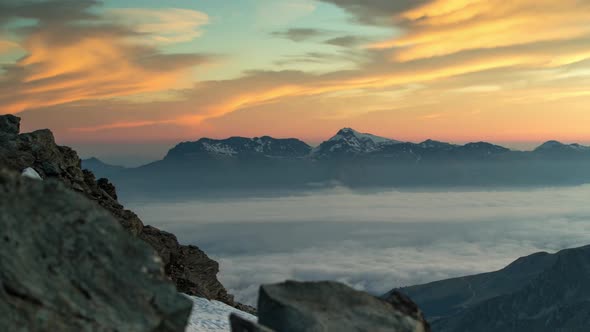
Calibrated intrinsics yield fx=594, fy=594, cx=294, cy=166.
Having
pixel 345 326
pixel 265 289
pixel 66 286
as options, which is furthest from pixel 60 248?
pixel 345 326

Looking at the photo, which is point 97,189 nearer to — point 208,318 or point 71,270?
point 208,318

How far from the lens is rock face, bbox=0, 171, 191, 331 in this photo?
51.3 ft

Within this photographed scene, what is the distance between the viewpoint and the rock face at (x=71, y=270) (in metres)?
15.6

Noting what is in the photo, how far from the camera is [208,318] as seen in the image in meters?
44.1

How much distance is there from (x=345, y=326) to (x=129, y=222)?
4321cm

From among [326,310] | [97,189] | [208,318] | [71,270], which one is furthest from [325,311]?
[97,189]

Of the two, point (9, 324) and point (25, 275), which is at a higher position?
point (25, 275)

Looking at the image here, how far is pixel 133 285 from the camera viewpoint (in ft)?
55.3

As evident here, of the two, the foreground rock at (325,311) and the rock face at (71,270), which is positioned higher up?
the rock face at (71,270)

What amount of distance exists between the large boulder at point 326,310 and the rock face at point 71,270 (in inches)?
139

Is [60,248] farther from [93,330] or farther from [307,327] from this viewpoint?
[307,327]

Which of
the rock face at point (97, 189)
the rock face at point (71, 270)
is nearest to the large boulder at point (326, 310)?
the rock face at point (71, 270)

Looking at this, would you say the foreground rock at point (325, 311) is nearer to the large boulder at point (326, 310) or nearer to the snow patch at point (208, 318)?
the large boulder at point (326, 310)

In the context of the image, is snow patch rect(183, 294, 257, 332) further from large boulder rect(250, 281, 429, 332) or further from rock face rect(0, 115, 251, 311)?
large boulder rect(250, 281, 429, 332)
